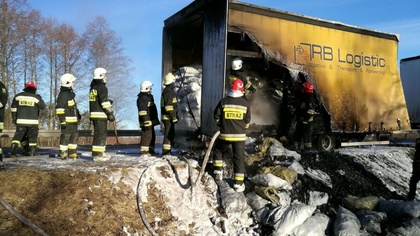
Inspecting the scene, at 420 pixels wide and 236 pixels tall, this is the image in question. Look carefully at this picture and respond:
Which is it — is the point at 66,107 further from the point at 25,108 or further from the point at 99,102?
the point at 25,108

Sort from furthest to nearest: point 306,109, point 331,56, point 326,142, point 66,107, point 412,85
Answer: point 412,85 → point 326,142 → point 331,56 → point 306,109 → point 66,107

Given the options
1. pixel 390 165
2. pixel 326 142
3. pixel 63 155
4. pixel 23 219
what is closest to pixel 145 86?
pixel 63 155

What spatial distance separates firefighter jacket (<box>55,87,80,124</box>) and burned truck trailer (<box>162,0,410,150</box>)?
2478mm

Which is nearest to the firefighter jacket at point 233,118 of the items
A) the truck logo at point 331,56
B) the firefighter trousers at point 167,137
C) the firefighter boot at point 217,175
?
the firefighter boot at point 217,175

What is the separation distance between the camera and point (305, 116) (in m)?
7.22

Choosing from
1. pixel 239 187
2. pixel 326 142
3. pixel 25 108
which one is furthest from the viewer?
pixel 326 142

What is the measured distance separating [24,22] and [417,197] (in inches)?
754

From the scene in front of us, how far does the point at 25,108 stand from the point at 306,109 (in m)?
5.76

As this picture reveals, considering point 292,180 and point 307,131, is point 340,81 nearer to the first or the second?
point 307,131

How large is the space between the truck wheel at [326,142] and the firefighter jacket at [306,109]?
0.86 m

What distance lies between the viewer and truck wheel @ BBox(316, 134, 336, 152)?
7.79m

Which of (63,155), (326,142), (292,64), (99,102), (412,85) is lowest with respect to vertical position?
(63,155)

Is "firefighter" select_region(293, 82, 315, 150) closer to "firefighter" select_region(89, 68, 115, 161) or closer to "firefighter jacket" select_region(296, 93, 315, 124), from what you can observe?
"firefighter jacket" select_region(296, 93, 315, 124)

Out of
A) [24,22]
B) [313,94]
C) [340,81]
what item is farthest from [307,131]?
[24,22]
